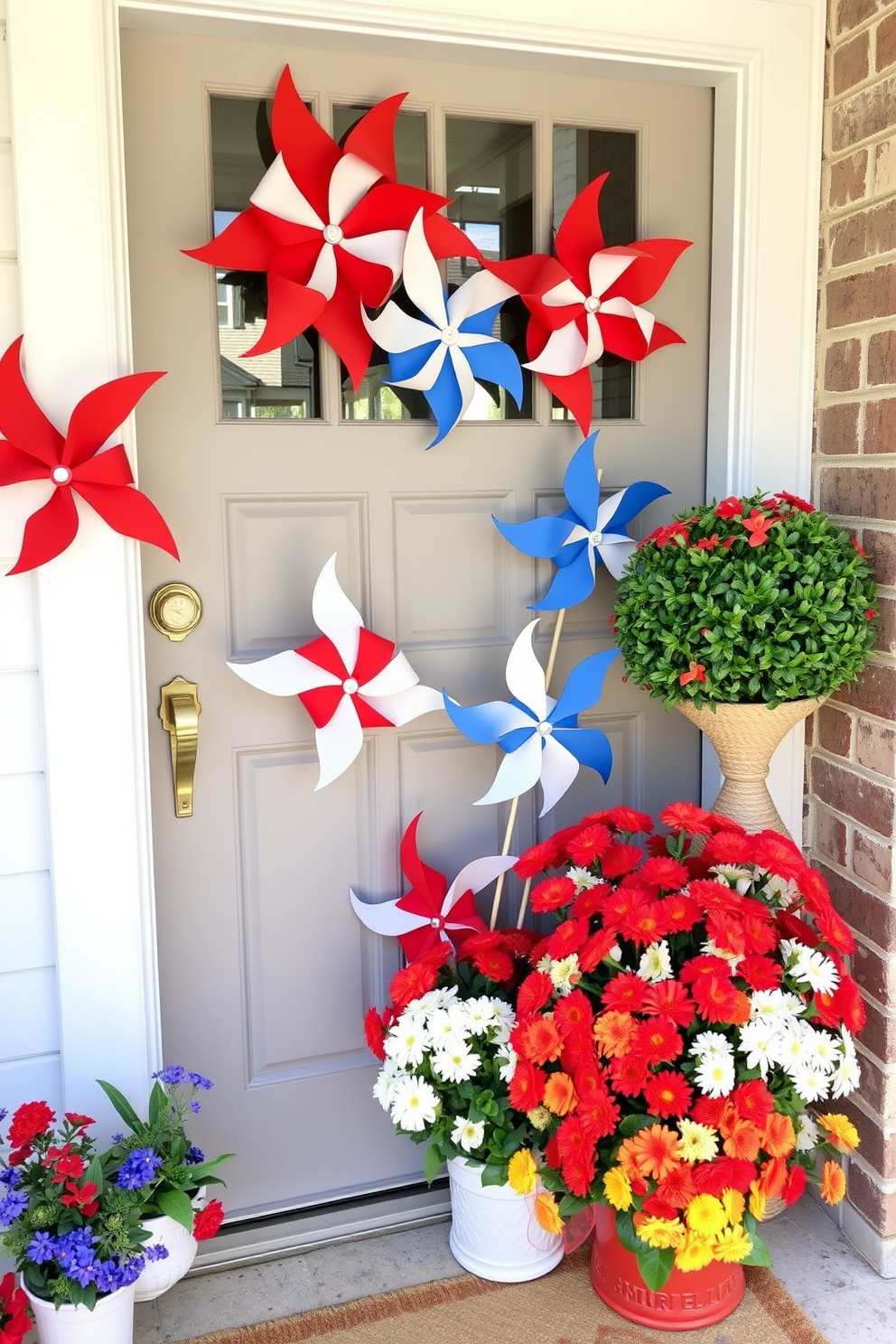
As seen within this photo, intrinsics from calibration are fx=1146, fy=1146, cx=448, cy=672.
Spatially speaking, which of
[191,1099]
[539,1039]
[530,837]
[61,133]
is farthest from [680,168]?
[191,1099]

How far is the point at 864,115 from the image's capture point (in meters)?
1.82

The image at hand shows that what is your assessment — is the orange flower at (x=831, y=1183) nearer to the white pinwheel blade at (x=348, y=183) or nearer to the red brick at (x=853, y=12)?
the white pinwheel blade at (x=348, y=183)

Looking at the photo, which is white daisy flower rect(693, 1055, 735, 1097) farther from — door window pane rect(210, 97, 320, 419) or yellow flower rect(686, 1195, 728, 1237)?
door window pane rect(210, 97, 320, 419)

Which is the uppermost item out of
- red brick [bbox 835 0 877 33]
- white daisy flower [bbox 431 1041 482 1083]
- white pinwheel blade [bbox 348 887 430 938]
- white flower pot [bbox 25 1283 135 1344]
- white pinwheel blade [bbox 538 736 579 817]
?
red brick [bbox 835 0 877 33]

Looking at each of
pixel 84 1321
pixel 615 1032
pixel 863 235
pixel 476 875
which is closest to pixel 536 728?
pixel 476 875

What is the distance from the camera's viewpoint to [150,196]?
1711 mm

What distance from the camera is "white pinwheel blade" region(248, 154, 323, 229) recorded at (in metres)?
1.65

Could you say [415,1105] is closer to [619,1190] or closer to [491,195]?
[619,1190]

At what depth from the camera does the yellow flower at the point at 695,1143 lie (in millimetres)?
1527

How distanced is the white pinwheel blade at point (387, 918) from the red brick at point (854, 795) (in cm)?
74

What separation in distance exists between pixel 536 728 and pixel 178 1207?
2.91 ft

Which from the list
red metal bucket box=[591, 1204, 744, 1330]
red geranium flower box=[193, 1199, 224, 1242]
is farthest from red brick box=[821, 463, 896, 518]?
red geranium flower box=[193, 1199, 224, 1242]

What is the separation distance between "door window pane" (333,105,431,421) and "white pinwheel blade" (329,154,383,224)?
11 centimetres

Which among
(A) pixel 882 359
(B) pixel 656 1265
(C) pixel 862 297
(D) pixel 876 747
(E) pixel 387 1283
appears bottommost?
(E) pixel 387 1283
